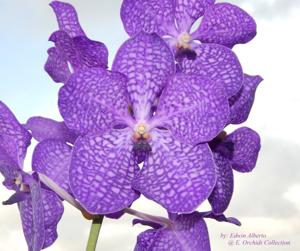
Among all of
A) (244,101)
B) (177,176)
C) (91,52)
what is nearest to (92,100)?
(91,52)

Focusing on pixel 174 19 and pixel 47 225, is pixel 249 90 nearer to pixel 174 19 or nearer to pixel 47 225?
pixel 174 19

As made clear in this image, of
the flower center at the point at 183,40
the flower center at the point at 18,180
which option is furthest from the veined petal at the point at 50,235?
the flower center at the point at 183,40

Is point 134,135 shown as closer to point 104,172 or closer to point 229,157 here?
point 104,172

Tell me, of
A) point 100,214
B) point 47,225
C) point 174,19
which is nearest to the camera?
point 100,214

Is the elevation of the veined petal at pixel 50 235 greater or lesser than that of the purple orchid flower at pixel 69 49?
lesser

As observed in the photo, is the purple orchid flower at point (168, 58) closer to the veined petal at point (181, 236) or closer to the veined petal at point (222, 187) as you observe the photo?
the veined petal at point (222, 187)

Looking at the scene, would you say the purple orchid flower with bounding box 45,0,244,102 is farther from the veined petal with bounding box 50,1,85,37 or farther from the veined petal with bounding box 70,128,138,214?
the veined petal with bounding box 70,128,138,214

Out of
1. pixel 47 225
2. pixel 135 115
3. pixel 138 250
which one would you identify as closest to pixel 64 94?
pixel 135 115
